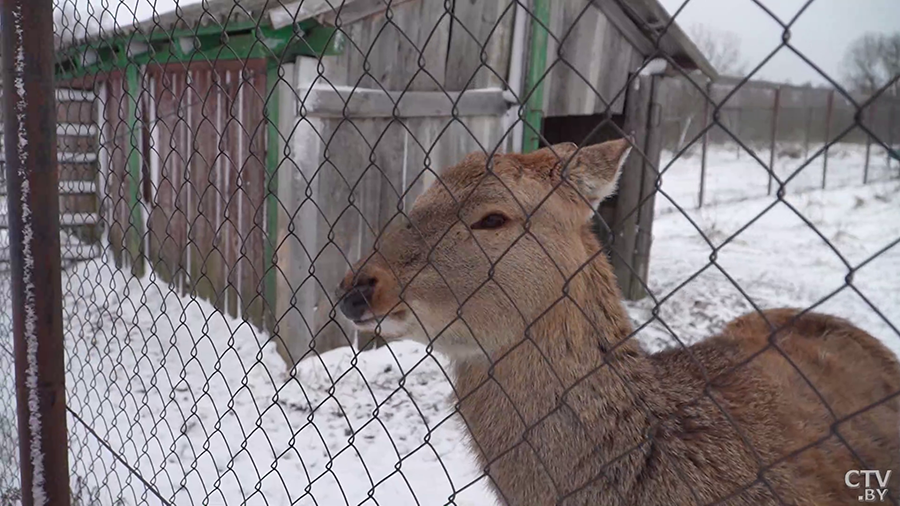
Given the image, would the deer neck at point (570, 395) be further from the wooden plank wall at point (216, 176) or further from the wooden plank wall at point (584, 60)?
the wooden plank wall at point (584, 60)

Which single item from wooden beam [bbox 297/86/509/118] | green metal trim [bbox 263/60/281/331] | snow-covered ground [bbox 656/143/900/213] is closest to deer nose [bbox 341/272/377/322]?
wooden beam [bbox 297/86/509/118]

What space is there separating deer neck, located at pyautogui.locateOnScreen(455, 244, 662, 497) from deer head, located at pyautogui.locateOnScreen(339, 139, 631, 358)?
0.10 m

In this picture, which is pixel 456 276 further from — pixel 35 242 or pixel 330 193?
pixel 330 193

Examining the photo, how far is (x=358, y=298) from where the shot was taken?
216 cm

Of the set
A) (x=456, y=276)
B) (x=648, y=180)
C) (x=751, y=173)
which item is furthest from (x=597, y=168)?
(x=751, y=173)

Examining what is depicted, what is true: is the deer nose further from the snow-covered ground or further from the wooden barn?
the snow-covered ground

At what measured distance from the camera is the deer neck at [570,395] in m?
2.10

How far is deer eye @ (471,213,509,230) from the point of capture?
2.22 meters

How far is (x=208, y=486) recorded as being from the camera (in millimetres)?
4031

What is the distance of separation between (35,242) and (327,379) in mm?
3273

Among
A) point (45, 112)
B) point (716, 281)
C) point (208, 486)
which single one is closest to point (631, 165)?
point (716, 281)

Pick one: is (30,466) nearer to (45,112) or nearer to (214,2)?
(45,112)

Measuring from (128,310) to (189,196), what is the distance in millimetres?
1441

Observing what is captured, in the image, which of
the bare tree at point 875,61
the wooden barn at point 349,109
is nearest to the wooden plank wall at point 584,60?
the wooden barn at point 349,109
